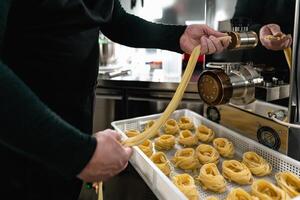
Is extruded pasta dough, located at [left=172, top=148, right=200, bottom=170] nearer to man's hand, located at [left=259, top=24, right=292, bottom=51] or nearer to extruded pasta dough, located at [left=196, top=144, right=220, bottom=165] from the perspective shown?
extruded pasta dough, located at [left=196, top=144, right=220, bottom=165]

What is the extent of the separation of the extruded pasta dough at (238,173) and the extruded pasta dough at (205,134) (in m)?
0.15

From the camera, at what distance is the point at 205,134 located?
91 cm

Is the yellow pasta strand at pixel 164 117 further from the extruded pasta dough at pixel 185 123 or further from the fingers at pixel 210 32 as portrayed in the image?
the extruded pasta dough at pixel 185 123

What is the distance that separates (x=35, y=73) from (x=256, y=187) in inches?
20.1

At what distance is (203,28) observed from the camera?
821 millimetres

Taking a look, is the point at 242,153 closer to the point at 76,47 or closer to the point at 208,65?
the point at 208,65

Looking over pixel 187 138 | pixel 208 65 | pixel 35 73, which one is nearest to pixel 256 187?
pixel 187 138

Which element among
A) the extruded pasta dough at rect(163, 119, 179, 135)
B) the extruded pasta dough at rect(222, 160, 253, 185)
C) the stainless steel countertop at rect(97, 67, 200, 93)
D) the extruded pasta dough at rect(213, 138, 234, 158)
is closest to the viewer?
the extruded pasta dough at rect(222, 160, 253, 185)

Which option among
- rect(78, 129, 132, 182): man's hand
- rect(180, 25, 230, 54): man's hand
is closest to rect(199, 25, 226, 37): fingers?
rect(180, 25, 230, 54): man's hand

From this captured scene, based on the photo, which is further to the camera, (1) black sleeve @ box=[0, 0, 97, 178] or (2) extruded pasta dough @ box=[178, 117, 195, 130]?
(2) extruded pasta dough @ box=[178, 117, 195, 130]

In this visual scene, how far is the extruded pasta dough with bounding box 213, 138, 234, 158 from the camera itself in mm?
812

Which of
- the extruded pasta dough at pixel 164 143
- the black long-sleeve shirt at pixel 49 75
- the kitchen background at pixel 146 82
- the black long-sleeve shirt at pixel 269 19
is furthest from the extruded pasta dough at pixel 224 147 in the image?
the kitchen background at pixel 146 82

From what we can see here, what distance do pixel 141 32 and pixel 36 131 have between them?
A: 562 millimetres

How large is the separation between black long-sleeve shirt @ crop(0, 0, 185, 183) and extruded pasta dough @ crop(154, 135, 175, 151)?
24cm
